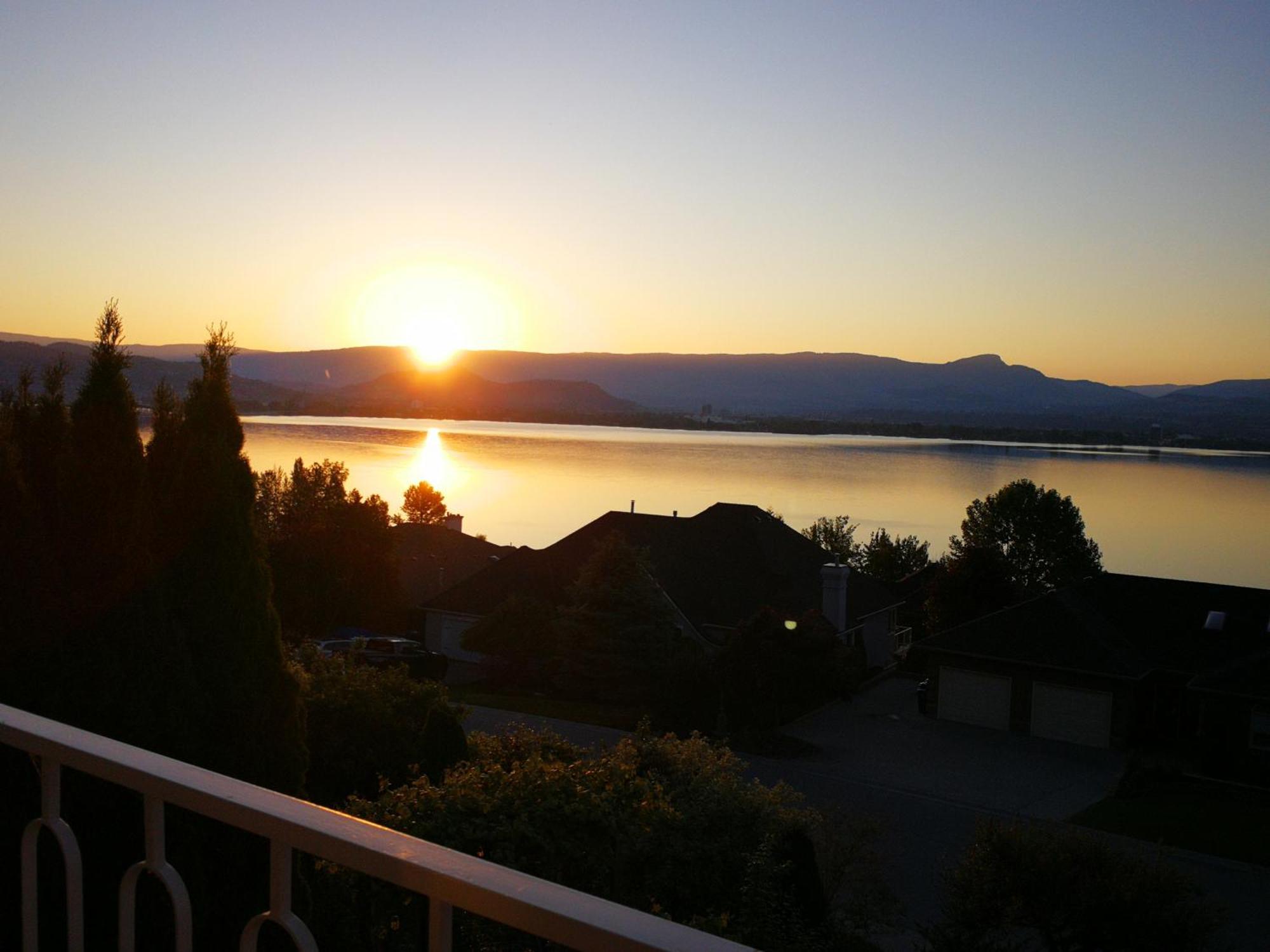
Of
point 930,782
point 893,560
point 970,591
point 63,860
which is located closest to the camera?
point 63,860

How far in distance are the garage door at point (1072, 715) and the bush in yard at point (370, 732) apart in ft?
56.2

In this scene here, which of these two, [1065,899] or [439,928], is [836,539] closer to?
[1065,899]

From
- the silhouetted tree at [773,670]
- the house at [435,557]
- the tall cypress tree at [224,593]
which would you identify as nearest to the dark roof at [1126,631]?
the silhouetted tree at [773,670]

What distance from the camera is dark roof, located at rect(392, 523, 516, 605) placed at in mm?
42344

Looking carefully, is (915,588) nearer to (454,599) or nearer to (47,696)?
(454,599)

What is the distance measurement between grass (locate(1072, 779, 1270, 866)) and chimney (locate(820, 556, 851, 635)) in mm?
10852

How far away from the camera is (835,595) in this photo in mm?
32250

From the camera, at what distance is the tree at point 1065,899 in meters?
10.5

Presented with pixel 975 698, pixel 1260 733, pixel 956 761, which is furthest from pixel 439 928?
pixel 975 698

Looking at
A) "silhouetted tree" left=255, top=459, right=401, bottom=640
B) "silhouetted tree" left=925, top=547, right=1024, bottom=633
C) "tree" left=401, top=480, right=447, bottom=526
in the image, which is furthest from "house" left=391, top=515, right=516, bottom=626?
"silhouetted tree" left=925, top=547, right=1024, bottom=633

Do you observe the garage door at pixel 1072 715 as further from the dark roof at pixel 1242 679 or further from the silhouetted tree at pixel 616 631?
the silhouetted tree at pixel 616 631

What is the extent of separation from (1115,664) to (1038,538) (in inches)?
960

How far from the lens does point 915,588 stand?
47.0 m

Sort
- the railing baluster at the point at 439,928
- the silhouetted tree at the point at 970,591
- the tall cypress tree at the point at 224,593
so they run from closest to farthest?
the railing baluster at the point at 439,928
the tall cypress tree at the point at 224,593
the silhouetted tree at the point at 970,591
